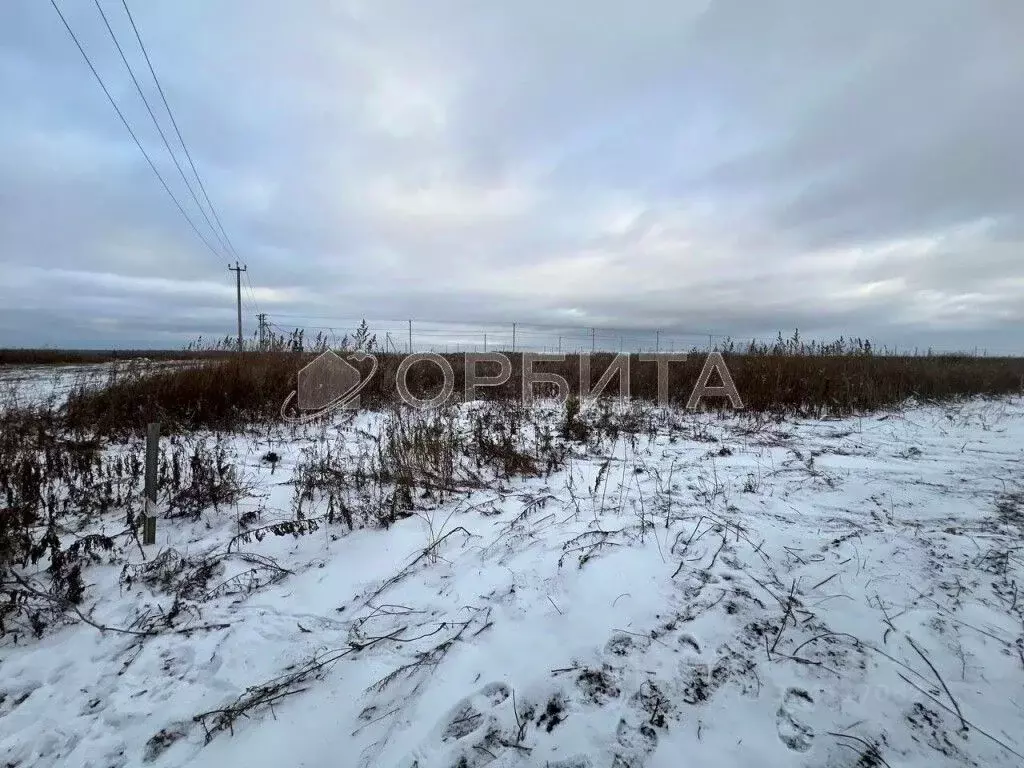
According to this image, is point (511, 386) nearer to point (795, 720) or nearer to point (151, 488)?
point (151, 488)

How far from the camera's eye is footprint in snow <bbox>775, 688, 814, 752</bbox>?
1.49 metres

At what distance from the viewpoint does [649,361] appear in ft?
38.5

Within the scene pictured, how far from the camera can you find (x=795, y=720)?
5.15 feet

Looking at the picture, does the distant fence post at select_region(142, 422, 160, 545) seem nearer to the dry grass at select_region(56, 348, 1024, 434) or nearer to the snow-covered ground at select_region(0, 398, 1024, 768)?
the snow-covered ground at select_region(0, 398, 1024, 768)

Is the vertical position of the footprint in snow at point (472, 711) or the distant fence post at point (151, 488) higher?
the distant fence post at point (151, 488)

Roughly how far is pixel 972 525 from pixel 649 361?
8.86 meters

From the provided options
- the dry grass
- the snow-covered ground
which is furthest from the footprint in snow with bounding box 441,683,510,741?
the dry grass

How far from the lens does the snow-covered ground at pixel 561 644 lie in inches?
60.4

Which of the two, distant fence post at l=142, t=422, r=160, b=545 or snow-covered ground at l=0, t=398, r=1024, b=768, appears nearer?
snow-covered ground at l=0, t=398, r=1024, b=768

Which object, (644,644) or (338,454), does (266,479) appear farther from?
(644,644)

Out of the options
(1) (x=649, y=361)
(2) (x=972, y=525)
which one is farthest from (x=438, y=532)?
(1) (x=649, y=361)

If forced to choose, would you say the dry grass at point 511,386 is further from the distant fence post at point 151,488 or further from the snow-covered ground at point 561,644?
the snow-covered ground at point 561,644

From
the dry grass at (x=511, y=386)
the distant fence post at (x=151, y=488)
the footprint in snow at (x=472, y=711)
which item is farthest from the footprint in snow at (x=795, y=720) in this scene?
the dry grass at (x=511, y=386)

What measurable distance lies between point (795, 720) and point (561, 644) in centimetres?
89
